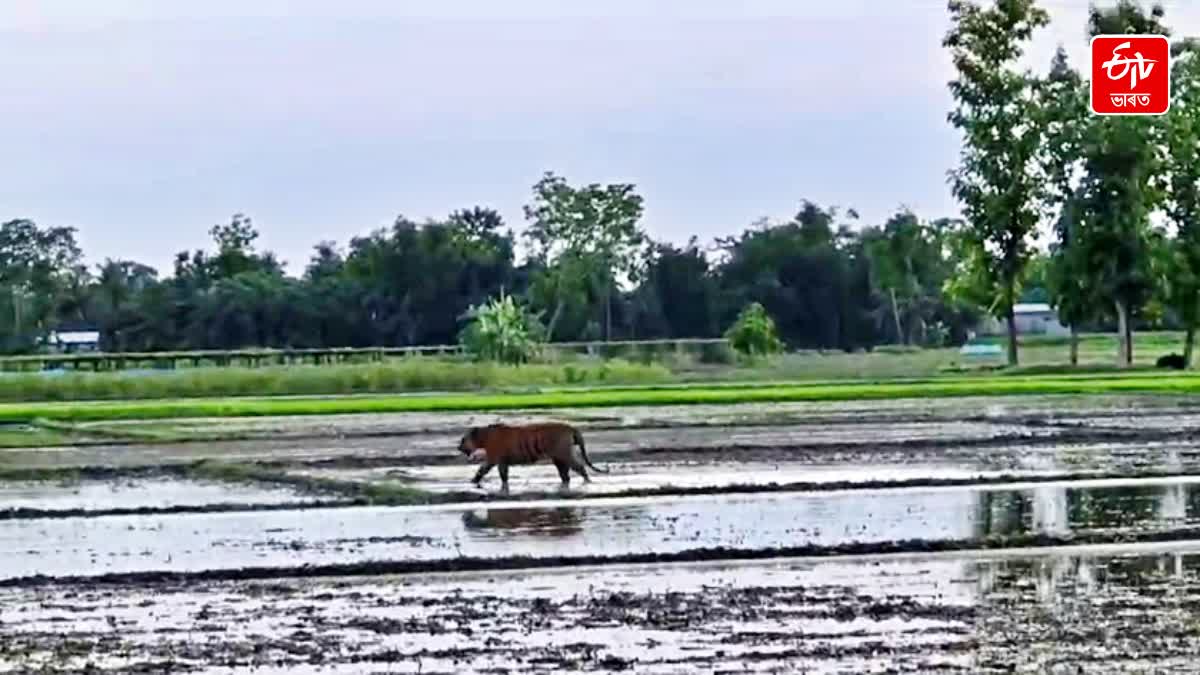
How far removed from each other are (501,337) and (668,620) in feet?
231

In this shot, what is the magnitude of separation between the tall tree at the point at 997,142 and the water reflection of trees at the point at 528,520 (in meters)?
56.9

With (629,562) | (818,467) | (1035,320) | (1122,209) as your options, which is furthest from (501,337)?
(629,562)

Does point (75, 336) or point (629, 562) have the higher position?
point (75, 336)

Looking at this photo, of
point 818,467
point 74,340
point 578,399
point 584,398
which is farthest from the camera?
point 74,340

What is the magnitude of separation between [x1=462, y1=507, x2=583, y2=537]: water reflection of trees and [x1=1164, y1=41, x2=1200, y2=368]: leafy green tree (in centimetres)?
5348

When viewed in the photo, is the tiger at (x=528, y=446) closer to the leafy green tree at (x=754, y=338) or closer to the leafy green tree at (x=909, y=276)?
the leafy green tree at (x=754, y=338)

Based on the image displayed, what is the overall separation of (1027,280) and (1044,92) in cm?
712

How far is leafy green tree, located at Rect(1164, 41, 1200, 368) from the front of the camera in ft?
251

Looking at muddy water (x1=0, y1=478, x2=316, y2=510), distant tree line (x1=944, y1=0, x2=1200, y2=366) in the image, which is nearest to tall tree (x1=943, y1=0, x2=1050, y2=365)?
distant tree line (x1=944, y1=0, x2=1200, y2=366)

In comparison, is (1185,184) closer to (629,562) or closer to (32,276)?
(629,562)

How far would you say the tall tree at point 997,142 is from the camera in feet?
266

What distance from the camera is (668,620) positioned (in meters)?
15.5

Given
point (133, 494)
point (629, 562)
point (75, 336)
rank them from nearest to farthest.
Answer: point (629, 562)
point (133, 494)
point (75, 336)

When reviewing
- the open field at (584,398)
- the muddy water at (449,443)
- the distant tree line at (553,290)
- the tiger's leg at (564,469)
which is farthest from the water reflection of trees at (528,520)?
the distant tree line at (553,290)
